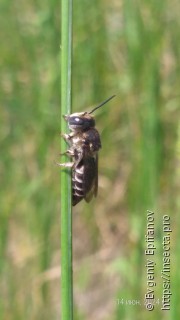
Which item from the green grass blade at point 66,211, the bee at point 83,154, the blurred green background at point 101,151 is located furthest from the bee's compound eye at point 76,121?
the blurred green background at point 101,151

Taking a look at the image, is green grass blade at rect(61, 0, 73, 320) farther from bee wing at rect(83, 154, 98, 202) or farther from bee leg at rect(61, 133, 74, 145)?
bee wing at rect(83, 154, 98, 202)

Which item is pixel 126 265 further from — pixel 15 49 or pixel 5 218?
pixel 15 49

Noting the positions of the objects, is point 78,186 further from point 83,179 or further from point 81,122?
point 81,122

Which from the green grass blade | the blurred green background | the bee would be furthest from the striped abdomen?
the blurred green background

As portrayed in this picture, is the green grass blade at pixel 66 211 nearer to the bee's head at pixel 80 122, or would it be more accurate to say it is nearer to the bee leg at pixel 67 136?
the bee leg at pixel 67 136

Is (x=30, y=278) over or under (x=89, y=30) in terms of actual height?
under

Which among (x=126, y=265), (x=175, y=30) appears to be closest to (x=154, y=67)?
(x=175, y=30)

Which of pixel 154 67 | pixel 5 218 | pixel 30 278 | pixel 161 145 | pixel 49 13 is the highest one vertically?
pixel 49 13
